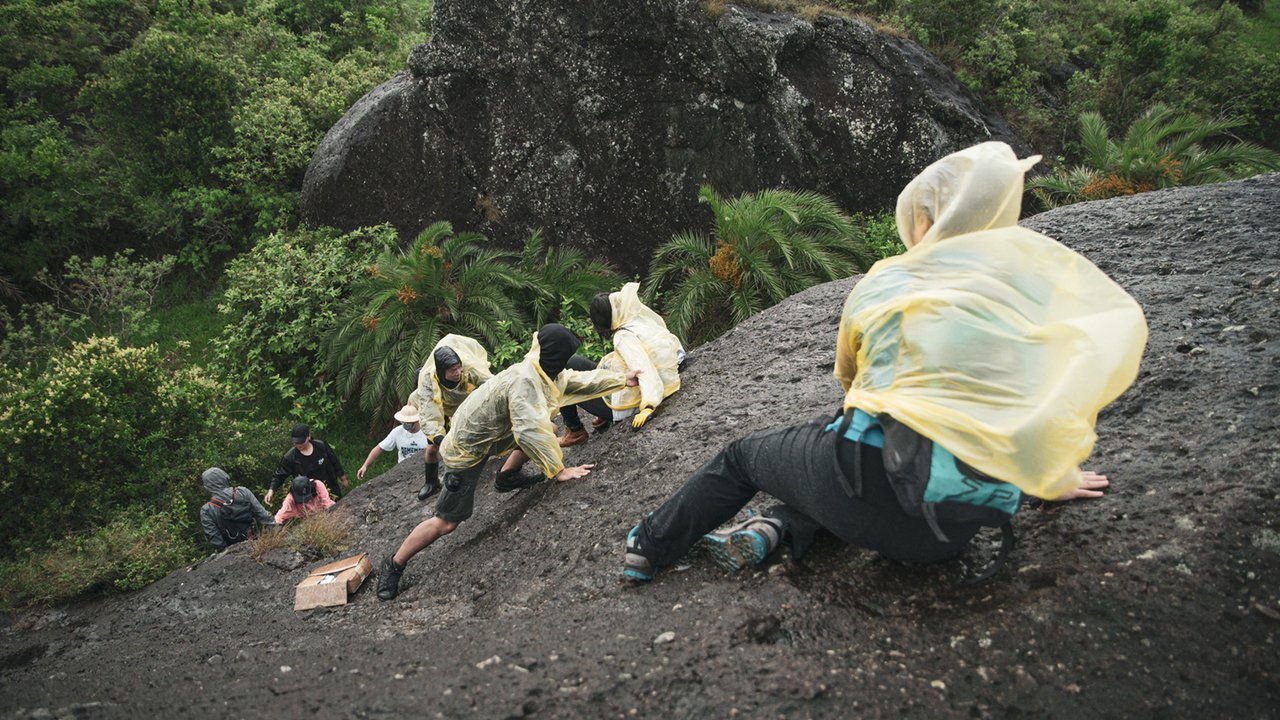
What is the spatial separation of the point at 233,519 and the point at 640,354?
188 inches

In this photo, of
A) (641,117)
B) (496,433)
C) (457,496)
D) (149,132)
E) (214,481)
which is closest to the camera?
(457,496)

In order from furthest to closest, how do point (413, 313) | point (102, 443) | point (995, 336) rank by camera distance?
point (413, 313)
point (102, 443)
point (995, 336)

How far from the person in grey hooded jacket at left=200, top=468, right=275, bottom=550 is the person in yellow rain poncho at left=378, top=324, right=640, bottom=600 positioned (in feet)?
9.87

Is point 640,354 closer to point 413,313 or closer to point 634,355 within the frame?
point 634,355

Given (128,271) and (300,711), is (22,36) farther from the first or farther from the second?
(300,711)

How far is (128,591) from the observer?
274 inches

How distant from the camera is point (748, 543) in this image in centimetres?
357

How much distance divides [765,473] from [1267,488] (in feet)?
6.74

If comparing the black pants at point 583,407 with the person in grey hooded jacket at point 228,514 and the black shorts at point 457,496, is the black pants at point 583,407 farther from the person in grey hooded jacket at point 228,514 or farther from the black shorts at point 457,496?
the person in grey hooded jacket at point 228,514

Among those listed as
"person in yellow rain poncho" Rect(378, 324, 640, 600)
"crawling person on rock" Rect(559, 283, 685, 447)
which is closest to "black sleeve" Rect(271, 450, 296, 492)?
"person in yellow rain poncho" Rect(378, 324, 640, 600)

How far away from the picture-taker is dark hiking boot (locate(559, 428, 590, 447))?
22.2 ft

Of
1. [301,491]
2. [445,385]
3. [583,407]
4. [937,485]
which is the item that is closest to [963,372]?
[937,485]

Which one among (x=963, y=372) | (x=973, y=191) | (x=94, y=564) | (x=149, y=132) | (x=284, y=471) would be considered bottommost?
(x=284, y=471)

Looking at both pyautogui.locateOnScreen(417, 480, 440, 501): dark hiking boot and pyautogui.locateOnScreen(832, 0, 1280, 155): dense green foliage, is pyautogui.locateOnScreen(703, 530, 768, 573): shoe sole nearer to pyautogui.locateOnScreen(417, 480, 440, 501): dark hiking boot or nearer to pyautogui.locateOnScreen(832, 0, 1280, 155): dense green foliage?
pyautogui.locateOnScreen(417, 480, 440, 501): dark hiking boot
